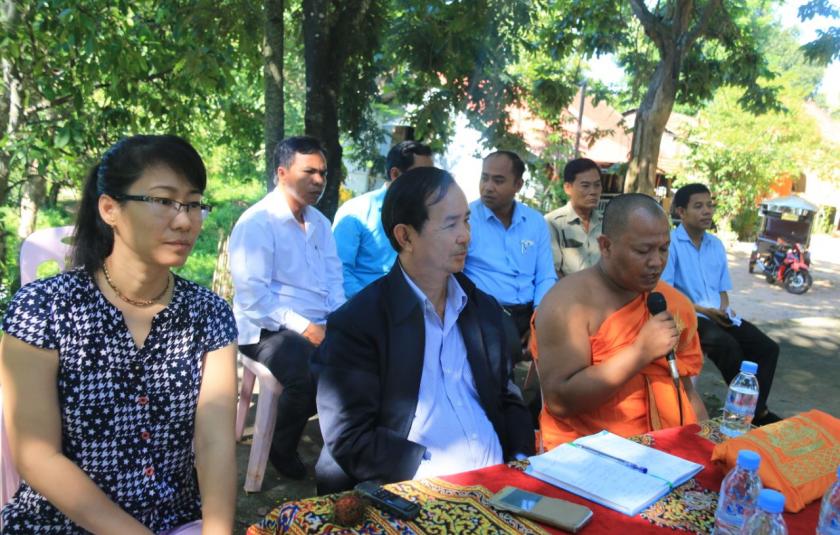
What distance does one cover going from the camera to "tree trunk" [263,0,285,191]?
5430 mm

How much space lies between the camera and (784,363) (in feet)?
22.5

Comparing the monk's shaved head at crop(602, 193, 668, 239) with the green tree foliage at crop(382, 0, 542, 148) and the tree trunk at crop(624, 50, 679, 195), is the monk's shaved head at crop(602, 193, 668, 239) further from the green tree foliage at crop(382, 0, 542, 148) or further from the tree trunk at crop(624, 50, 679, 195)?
the green tree foliage at crop(382, 0, 542, 148)

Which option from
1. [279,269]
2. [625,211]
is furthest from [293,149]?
[625,211]

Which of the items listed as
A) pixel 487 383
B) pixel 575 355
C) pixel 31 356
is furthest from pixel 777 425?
pixel 31 356

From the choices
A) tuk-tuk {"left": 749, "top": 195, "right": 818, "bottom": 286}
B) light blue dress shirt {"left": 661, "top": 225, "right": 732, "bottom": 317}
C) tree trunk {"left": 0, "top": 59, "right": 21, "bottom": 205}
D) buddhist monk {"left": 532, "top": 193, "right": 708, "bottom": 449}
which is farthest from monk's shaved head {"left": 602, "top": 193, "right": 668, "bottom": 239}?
tuk-tuk {"left": 749, "top": 195, "right": 818, "bottom": 286}

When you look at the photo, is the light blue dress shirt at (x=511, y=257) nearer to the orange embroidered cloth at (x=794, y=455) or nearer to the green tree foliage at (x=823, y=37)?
the orange embroidered cloth at (x=794, y=455)

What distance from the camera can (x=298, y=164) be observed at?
12.5ft

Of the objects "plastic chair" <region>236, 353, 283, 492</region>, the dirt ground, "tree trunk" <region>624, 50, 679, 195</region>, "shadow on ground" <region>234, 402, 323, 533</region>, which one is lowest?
the dirt ground

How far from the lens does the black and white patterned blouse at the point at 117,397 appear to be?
179cm

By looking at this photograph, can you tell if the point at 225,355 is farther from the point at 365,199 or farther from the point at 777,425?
the point at 365,199

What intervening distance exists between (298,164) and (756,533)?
300 cm

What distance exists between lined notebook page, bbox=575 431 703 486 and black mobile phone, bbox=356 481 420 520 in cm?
71

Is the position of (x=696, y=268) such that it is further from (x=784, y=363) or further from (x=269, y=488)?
(x=269, y=488)

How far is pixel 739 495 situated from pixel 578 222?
353 centimetres
